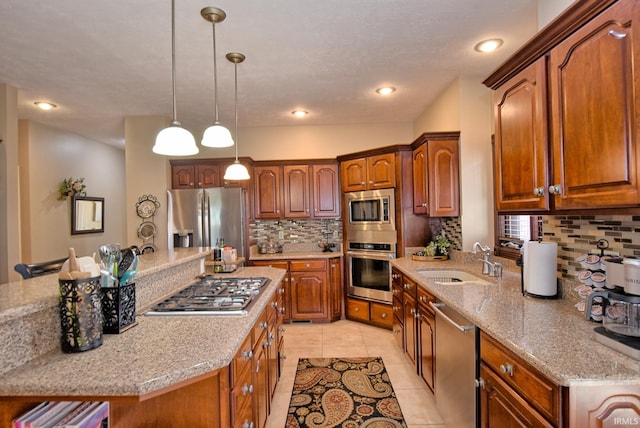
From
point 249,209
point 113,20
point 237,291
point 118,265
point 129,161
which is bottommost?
point 237,291

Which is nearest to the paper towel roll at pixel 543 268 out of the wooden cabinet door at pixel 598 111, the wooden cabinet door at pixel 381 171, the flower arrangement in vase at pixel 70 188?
the wooden cabinet door at pixel 598 111

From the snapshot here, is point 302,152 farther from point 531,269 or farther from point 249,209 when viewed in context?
point 531,269

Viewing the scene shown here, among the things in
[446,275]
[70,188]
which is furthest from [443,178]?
[70,188]

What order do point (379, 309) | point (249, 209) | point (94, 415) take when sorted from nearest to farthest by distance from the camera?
1. point (94, 415)
2. point (379, 309)
3. point (249, 209)

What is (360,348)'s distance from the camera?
3426mm

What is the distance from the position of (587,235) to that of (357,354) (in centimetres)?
227

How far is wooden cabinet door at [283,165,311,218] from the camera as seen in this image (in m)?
4.48

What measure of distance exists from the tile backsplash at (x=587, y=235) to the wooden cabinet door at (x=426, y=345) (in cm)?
88

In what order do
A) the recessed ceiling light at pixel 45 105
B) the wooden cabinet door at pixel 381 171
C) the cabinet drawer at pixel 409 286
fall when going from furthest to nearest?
the wooden cabinet door at pixel 381 171 → the recessed ceiling light at pixel 45 105 → the cabinet drawer at pixel 409 286

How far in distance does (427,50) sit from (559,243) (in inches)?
69.4

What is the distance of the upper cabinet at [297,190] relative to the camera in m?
4.48

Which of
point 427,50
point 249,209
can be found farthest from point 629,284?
point 249,209

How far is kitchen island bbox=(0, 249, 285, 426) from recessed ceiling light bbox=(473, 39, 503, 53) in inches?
105

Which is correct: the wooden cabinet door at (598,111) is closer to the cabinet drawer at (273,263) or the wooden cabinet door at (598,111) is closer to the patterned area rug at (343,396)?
the patterned area rug at (343,396)
